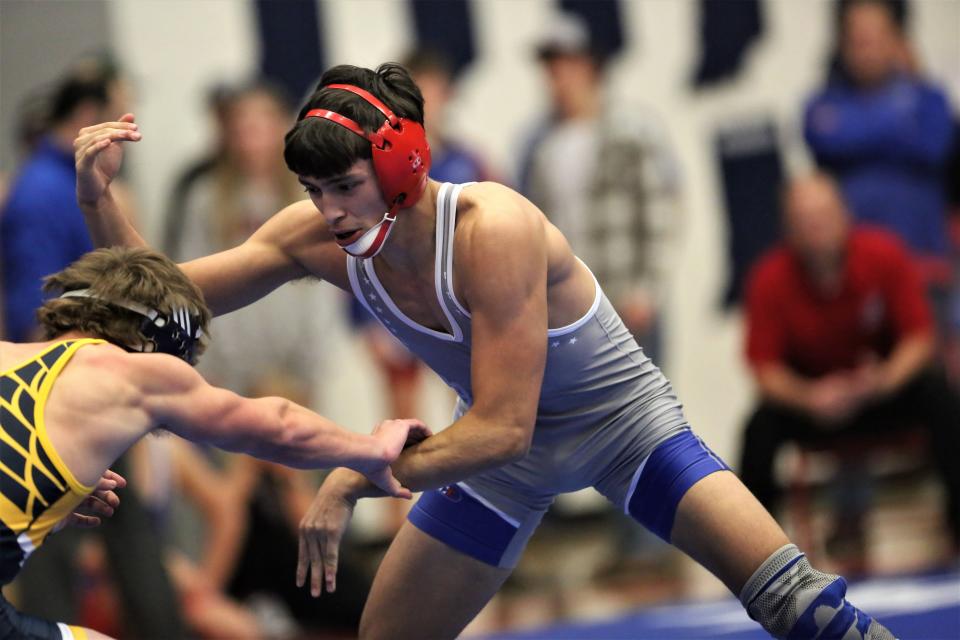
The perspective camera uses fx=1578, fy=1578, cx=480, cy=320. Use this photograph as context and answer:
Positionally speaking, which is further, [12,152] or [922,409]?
[12,152]

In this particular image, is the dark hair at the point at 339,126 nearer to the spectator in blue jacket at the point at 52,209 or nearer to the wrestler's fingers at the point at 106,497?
the wrestler's fingers at the point at 106,497

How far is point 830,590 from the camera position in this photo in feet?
12.0

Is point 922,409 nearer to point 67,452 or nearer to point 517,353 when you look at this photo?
point 517,353

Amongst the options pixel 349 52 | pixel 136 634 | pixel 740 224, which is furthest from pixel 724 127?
pixel 136 634

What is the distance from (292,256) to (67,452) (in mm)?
1156

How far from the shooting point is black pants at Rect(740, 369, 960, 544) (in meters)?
7.30

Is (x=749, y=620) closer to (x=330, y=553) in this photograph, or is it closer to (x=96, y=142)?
(x=330, y=553)

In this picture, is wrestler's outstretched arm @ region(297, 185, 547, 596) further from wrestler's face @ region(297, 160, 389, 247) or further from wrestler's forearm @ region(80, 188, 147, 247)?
wrestler's forearm @ region(80, 188, 147, 247)

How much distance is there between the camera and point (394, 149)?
12.0ft

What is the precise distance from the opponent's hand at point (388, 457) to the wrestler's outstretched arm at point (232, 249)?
0.59 metres

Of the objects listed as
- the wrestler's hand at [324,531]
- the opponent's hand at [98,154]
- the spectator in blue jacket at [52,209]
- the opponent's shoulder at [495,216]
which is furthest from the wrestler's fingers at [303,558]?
the spectator in blue jacket at [52,209]

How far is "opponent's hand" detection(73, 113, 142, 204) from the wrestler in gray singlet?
2.10 feet

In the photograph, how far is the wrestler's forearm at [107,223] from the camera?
3.97m

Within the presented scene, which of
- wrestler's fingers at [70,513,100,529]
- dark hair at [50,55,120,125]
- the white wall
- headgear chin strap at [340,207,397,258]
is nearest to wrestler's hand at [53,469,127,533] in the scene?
wrestler's fingers at [70,513,100,529]
